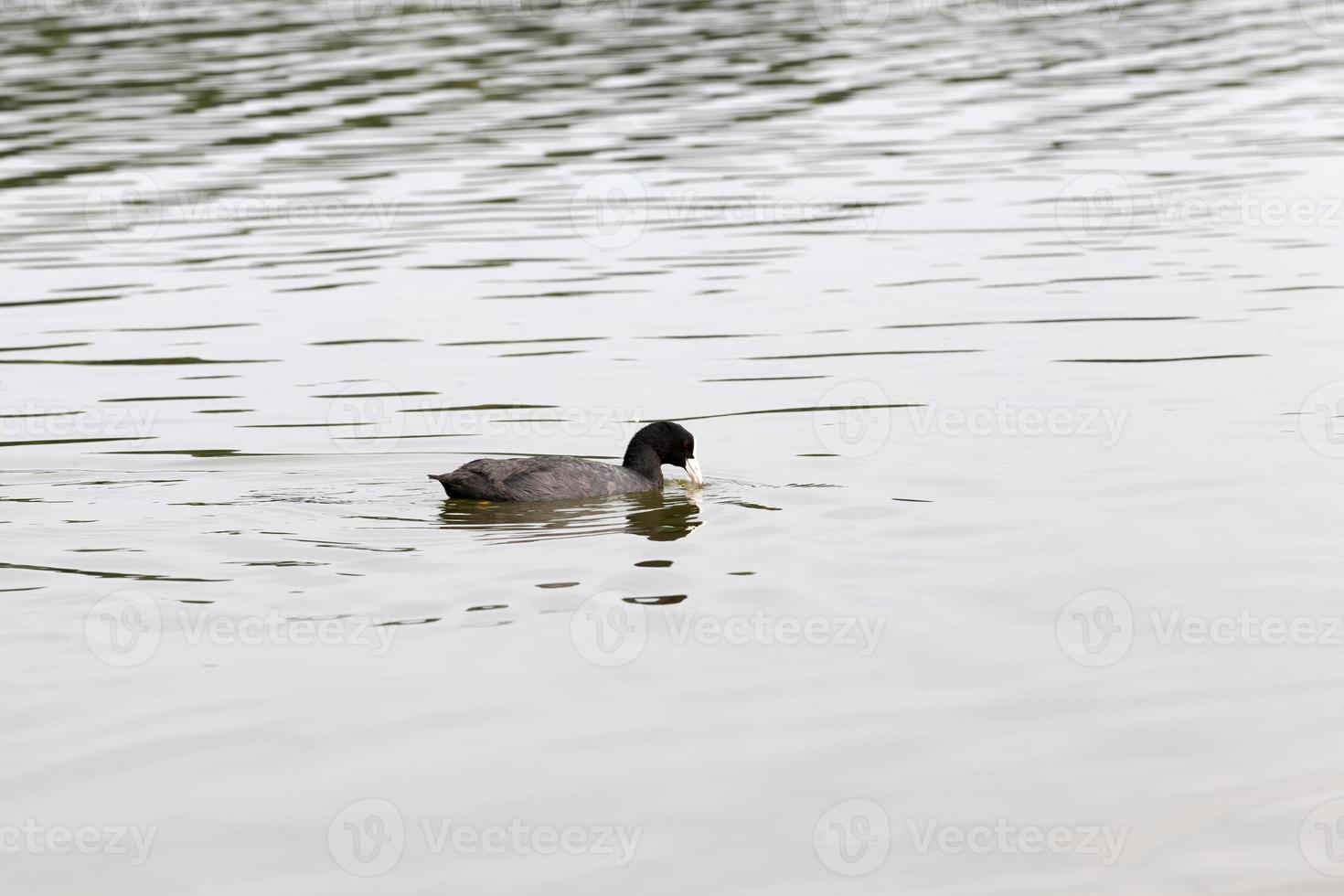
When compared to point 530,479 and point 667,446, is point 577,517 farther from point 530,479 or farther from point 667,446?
point 667,446

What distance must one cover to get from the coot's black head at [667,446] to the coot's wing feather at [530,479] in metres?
0.38

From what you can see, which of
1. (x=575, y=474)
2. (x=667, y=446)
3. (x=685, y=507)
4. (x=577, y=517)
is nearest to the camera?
(x=577, y=517)

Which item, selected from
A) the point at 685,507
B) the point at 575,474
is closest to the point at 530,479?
the point at 575,474

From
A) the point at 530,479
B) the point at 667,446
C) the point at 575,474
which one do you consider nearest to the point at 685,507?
the point at 667,446

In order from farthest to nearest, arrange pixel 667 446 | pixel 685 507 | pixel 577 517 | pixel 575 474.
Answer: pixel 667 446 < pixel 685 507 < pixel 575 474 < pixel 577 517

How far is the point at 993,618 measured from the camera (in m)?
10.2

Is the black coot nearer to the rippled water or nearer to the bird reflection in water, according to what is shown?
the bird reflection in water

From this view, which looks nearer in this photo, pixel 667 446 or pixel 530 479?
pixel 530 479

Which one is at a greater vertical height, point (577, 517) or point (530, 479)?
point (530, 479)

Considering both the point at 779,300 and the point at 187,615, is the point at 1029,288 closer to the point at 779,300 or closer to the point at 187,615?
the point at 779,300

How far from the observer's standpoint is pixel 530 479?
1269 centimetres

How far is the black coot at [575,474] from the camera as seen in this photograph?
12594mm

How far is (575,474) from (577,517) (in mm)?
385

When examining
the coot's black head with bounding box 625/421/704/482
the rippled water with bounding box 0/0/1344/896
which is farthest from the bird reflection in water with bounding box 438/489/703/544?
the coot's black head with bounding box 625/421/704/482
